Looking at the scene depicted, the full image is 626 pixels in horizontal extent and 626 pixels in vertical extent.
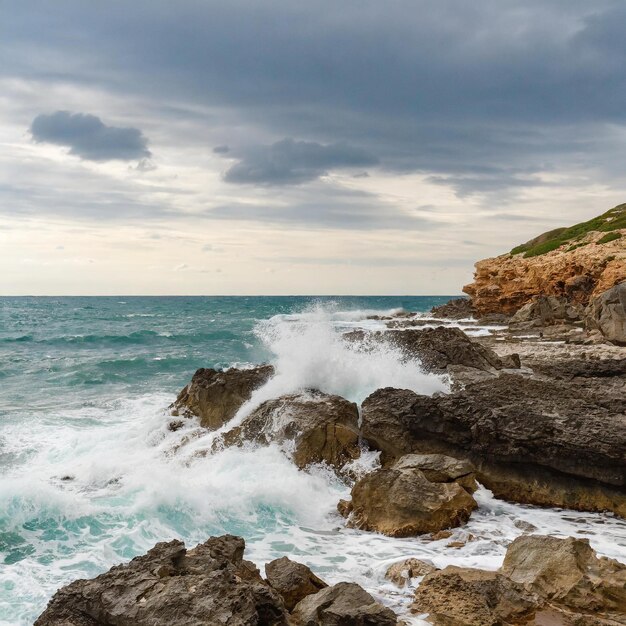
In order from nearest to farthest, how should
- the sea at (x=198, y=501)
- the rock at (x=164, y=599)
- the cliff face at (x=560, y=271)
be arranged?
1. the rock at (x=164, y=599)
2. the sea at (x=198, y=501)
3. the cliff face at (x=560, y=271)

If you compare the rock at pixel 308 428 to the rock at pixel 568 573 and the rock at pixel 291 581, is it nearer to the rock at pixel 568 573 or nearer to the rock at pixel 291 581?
the rock at pixel 291 581

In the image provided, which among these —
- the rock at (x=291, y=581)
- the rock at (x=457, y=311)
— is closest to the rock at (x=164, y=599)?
the rock at (x=291, y=581)

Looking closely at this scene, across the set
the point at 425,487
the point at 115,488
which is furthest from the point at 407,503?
the point at 115,488

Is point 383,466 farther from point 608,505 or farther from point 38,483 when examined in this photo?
point 38,483

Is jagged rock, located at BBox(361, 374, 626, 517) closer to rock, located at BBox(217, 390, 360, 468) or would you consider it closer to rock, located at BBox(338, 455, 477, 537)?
rock, located at BBox(217, 390, 360, 468)

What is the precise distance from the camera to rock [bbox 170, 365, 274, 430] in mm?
14375

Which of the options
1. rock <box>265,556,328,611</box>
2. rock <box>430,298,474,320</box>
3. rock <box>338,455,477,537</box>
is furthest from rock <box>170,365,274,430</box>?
rock <box>430,298,474,320</box>

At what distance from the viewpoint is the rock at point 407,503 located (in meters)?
8.36

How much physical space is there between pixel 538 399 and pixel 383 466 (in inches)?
121

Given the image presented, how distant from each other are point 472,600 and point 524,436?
4407 mm

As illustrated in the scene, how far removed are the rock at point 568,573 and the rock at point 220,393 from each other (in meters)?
8.60

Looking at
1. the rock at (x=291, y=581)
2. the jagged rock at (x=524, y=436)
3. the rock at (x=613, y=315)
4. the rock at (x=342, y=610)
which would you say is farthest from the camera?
the rock at (x=613, y=315)

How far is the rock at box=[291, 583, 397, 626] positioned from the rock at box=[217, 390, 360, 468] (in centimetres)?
534

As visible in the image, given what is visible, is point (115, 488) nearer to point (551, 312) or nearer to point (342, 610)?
point (342, 610)
